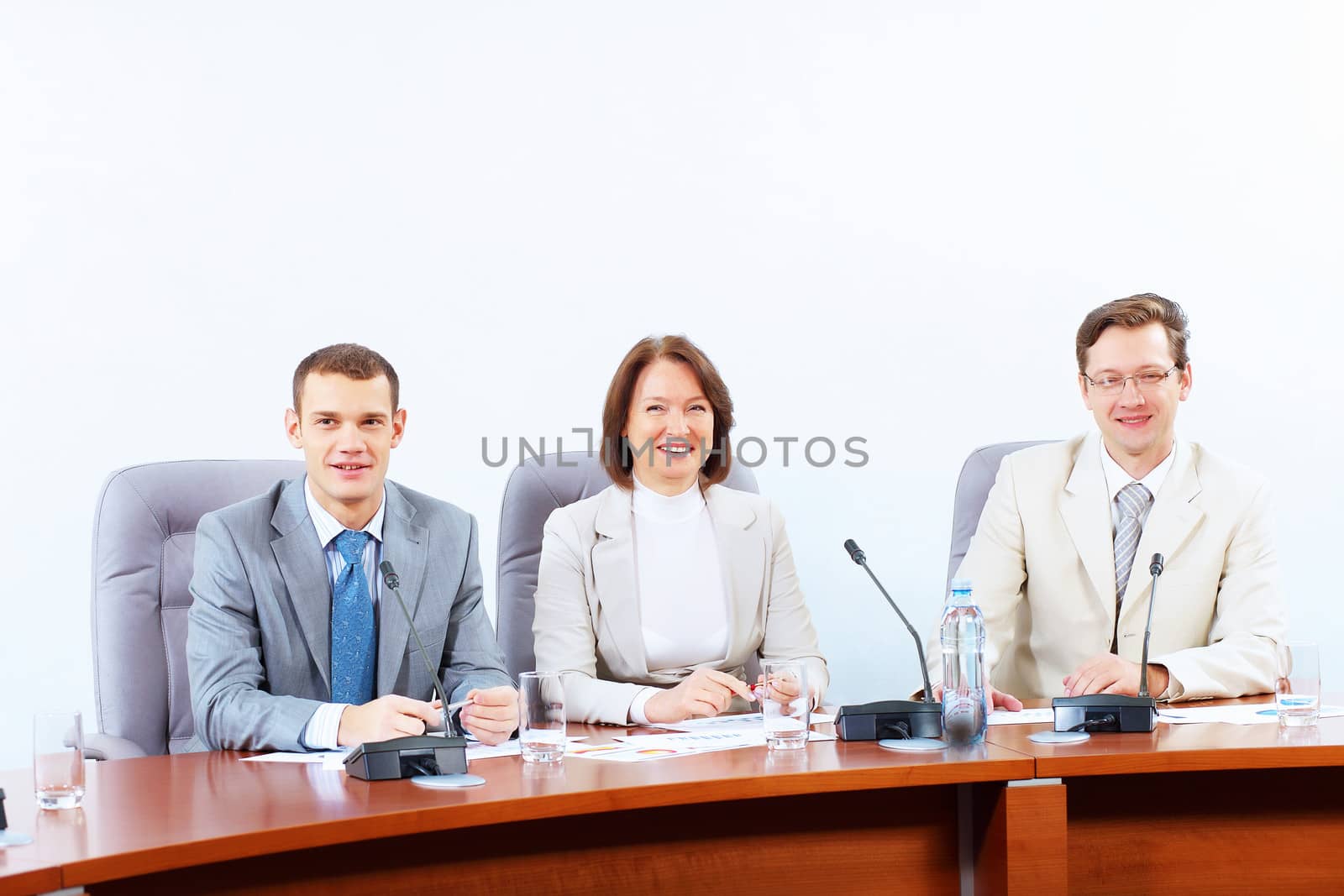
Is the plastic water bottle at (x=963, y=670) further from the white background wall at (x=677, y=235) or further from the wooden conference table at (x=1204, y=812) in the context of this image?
the white background wall at (x=677, y=235)

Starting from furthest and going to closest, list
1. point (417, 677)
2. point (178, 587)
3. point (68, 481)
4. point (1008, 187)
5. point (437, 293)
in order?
point (1008, 187), point (437, 293), point (68, 481), point (178, 587), point (417, 677)

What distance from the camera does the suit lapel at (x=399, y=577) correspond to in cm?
213

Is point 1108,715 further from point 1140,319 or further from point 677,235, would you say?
point 677,235

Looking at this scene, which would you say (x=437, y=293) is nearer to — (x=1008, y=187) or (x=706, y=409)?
(x=706, y=409)

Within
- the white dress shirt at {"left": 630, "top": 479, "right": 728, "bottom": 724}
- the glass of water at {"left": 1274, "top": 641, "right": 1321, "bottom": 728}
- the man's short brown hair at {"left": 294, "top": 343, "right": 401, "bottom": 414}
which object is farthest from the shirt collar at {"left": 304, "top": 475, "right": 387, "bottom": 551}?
the glass of water at {"left": 1274, "top": 641, "right": 1321, "bottom": 728}

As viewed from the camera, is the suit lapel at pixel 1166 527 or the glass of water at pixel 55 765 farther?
the suit lapel at pixel 1166 527

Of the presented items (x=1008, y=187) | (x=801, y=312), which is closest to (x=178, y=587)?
(x=801, y=312)

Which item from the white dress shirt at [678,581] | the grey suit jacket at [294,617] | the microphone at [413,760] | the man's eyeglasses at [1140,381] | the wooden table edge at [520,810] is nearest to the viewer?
the wooden table edge at [520,810]

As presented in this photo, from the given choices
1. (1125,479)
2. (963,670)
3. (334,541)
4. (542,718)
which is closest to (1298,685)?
(963,670)

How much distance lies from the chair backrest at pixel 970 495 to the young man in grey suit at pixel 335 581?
1088 millimetres

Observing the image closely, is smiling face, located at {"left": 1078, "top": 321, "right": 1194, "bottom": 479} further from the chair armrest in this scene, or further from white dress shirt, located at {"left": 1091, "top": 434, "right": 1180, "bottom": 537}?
the chair armrest

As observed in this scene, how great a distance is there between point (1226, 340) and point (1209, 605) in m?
1.35

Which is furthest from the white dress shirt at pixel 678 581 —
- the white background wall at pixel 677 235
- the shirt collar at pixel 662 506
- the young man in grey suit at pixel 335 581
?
the white background wall at pixel 677 235

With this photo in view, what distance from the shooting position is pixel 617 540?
2.42m
